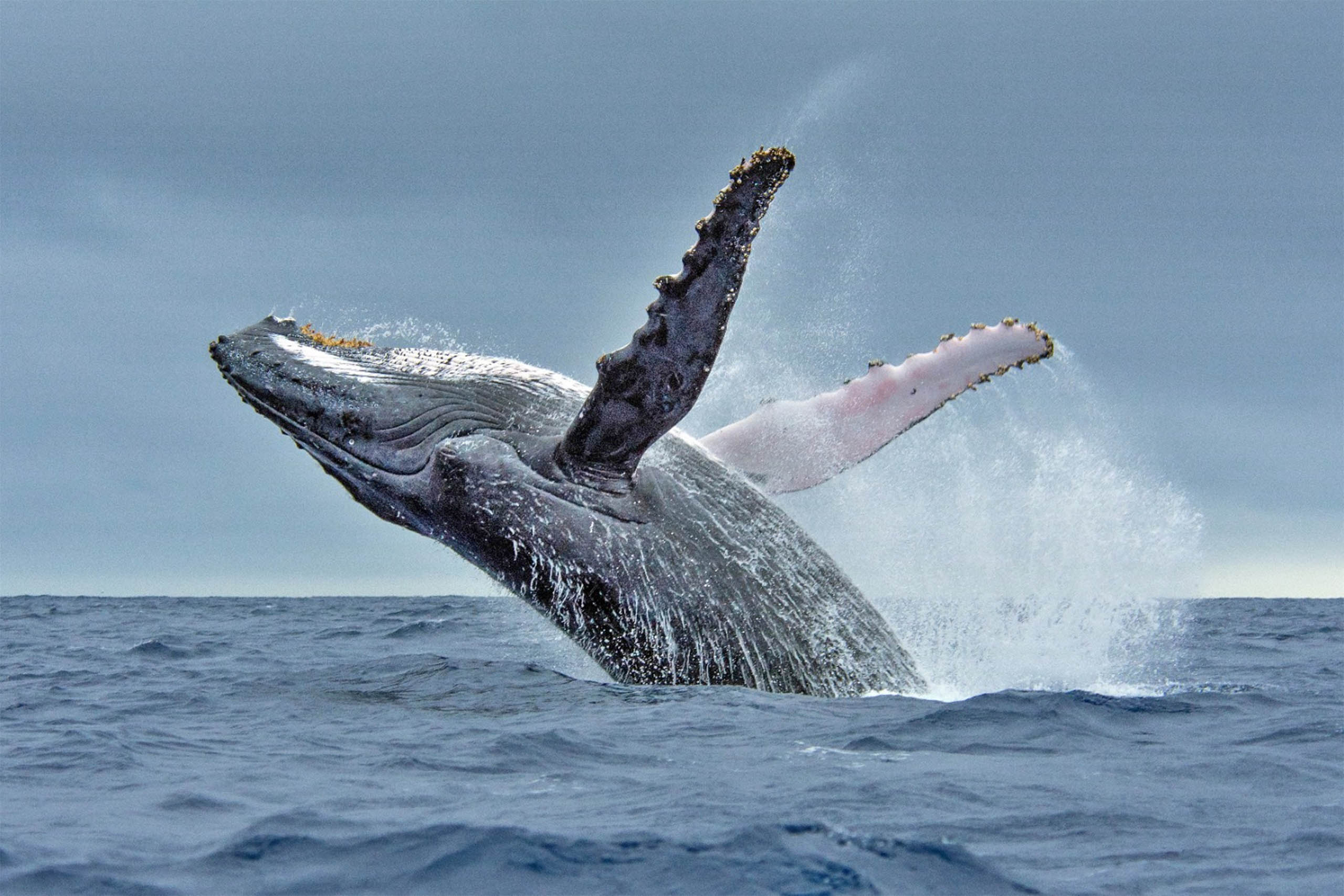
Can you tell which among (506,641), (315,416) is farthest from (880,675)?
(506,641)

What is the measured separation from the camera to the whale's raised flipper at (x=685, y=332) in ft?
22.5

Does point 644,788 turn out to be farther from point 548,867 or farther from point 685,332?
point 685,332

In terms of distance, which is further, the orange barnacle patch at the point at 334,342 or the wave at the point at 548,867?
the orange barnacle patch at the point at 334,342

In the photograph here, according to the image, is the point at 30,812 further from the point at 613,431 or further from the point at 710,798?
the point at 613,431

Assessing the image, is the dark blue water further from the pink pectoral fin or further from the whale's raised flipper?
the pink pectoral fin

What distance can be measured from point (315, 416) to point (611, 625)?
7.67 ft

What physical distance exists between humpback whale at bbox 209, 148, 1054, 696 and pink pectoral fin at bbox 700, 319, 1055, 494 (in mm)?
16

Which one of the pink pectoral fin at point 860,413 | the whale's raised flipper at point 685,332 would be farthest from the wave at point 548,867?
the pink pectoral fin at point 860,413

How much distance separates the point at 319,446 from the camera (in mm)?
8742

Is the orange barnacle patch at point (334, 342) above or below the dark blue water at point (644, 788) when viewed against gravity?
above

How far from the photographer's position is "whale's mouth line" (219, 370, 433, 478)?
8.53m

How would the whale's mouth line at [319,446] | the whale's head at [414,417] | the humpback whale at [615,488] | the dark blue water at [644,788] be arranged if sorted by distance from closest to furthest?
1. the dark blue water at [644,788]
2. the humpback whale at [615,488]
3. the whale's head at [414,417]
4. the whale's mouth line at [319,446]

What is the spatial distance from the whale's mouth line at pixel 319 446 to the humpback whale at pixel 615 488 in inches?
0.5

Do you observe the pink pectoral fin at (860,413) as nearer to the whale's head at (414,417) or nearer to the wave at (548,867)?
the whale's head at (414,417)
